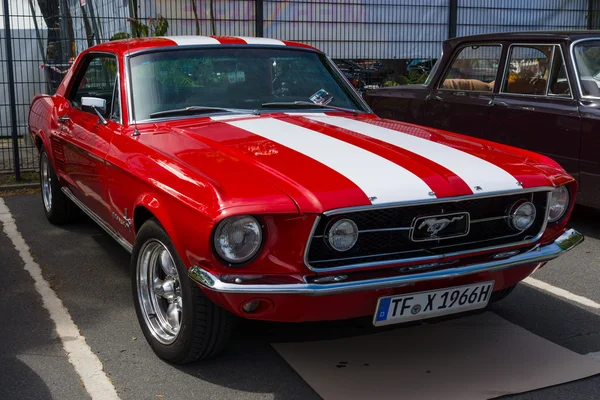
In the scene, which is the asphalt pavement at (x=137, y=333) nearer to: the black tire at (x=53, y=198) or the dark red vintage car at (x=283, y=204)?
the dark red vintage car at (x=283, y=204)

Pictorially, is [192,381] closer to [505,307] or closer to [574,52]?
[505,307]

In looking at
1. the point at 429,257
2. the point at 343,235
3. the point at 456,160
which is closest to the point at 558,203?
the point at 456,160

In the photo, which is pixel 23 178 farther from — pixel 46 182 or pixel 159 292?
pixel 159 292

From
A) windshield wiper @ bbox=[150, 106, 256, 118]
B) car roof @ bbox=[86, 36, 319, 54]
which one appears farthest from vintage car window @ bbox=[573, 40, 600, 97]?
windshield wiper @ bbox=[150, 106, 256, 118]

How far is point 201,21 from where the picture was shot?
998 cm

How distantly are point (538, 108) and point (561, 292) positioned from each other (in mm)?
2064

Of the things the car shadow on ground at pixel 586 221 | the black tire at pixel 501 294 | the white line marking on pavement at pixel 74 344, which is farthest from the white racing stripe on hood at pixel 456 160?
the car shadow on ground at pixel 586 221

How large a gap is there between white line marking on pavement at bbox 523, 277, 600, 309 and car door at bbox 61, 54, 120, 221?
9.02 feet

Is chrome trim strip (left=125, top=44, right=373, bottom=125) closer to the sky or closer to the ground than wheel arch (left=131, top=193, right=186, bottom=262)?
closer to the sky

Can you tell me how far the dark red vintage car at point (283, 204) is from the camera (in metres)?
2.97

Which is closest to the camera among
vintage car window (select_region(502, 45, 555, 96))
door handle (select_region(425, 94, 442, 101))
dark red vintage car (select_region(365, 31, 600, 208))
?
dark red vintage car (select_region(365, 31, 600, 208))

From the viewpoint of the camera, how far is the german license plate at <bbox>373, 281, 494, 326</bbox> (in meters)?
3.16

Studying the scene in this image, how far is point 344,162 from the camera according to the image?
334 cm

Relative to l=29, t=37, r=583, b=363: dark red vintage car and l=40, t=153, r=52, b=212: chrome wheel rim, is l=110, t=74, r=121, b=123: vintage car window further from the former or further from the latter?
l=40, t=153, r=52, b=212: chrome wheel rim
